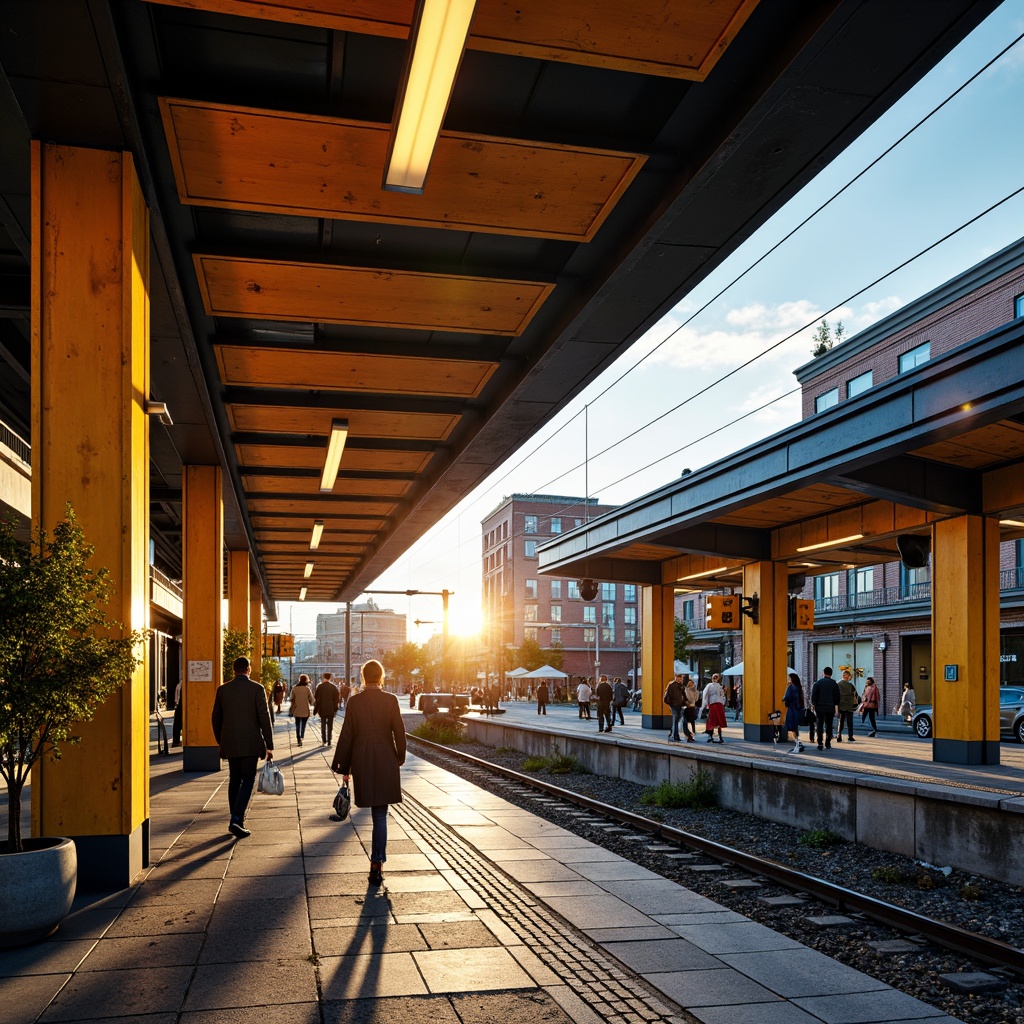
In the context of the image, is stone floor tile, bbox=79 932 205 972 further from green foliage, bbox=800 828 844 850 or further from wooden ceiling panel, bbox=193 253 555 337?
green foliage, bbox=800 828 844 850

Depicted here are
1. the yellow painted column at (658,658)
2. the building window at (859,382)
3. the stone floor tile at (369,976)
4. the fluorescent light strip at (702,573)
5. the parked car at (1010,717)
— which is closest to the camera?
the stone floor tile at (369,976)

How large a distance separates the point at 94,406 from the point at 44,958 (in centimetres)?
378

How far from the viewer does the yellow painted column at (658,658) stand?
3198cm

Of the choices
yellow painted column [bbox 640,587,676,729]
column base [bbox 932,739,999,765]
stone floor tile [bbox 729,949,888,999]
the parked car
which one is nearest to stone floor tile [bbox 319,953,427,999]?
stone floor tile [bbox 729,949,888,999]

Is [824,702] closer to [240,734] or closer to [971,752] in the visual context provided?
[971,752]

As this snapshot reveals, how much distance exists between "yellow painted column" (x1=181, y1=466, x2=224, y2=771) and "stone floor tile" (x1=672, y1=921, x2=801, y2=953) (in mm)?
11696

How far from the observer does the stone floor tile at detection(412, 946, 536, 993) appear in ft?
18.4

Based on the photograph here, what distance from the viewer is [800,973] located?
614 cm

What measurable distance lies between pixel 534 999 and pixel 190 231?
6669mm

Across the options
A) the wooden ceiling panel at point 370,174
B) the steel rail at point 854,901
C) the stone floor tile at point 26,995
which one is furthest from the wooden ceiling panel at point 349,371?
the stone floor tile at point 26,995

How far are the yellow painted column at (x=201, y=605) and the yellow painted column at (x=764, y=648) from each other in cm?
1378

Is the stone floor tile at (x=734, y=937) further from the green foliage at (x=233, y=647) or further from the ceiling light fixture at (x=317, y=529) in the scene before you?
the ceiling light fixture at (x=317, y=529)

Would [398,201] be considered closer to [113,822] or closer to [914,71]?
[914,71]

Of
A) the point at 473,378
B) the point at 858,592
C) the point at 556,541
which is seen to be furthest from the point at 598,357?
the point at 858,592
